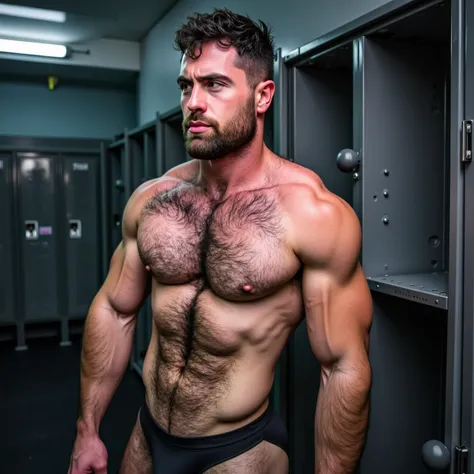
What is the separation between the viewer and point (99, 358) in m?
1.55

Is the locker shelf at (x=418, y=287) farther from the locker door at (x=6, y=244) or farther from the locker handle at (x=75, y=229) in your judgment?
the locker door at (x=6, y=244)

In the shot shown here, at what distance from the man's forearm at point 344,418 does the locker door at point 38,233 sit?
3712mm

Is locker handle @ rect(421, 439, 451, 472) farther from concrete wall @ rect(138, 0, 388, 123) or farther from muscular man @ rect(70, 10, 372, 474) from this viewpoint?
concrete wall @ rect(138, 0, 388, 123)

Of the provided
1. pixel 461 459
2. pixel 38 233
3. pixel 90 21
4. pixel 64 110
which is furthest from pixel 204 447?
pixel 64 110

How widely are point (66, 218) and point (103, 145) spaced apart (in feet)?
2.32

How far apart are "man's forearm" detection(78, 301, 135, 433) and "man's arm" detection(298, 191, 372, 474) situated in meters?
0.63

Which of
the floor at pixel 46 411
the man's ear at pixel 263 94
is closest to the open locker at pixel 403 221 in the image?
the man's ear at pixel 263 94

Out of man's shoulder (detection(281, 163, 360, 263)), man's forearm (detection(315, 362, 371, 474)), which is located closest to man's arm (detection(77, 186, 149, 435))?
man's shoulder (detection(281, 163, 360, 263))

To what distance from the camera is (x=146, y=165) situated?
126 inches

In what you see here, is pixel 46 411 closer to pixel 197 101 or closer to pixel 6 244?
pixel 6 244

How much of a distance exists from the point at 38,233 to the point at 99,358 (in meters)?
3.19

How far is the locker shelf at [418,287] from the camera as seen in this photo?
1114mm

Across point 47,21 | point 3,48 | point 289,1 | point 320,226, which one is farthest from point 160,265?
point 3,48

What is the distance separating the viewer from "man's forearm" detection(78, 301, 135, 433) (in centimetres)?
155
